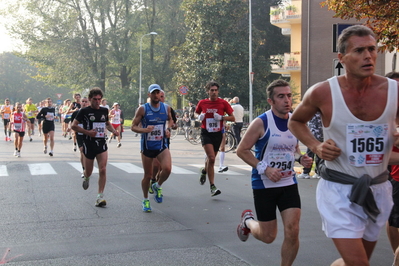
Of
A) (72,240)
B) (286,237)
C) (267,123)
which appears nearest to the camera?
(286,237)

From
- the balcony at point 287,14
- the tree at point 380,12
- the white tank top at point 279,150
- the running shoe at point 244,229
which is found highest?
the balcony at point 287,14

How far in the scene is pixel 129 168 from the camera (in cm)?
1509

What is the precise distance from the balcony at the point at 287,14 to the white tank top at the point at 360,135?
36.7 m

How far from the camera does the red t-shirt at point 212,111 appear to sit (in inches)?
404

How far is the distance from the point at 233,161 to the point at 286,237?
13.1m

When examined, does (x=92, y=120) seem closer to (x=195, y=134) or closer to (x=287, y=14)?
(x=195, y=134)

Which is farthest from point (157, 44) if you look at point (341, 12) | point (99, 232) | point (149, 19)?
point (99, 232)

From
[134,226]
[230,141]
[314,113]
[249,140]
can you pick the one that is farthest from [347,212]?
[230,141]

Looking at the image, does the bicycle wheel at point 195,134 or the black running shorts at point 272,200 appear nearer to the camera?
the black running shorts at point 272,200

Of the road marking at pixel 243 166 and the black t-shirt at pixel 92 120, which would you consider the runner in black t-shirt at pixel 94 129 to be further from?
the road marking at pixel 243 166

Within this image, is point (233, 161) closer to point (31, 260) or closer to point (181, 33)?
point (31, 260)

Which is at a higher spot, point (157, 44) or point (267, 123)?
point (157, 44)

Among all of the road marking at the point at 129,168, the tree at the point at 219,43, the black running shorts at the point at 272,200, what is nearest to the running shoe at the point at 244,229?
the black running shorts at the point at 272,200

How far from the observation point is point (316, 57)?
125ft
